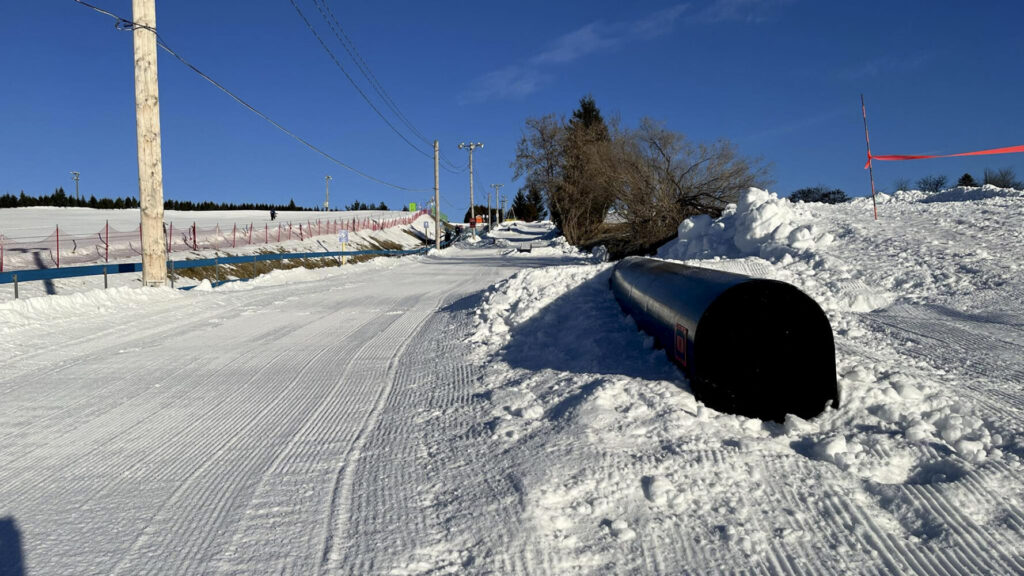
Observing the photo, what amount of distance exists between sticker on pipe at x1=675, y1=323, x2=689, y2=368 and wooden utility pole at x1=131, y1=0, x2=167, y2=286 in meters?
13.7

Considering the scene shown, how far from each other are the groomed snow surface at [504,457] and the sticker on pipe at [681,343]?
0.70 ft

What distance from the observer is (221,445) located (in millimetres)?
4289

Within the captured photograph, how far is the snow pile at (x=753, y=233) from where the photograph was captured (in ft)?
41.7

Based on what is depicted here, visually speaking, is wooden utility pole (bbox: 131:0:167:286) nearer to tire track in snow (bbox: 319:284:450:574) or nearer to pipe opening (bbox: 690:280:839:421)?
tire track in snow (bbox: 319:284:450:574)

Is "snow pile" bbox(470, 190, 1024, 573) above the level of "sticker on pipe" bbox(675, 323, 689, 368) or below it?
below

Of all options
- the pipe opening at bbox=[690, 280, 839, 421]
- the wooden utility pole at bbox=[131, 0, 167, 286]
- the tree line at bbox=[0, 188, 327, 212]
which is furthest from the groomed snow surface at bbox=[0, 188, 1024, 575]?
the tree line at bbox=[0, 188, 327, 212]

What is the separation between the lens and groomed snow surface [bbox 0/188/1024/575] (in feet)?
9.11

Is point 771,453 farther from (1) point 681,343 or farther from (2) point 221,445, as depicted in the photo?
(2) point 221,445

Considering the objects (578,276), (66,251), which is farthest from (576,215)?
(578,276)

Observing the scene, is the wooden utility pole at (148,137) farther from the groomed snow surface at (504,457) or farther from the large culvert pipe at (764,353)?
the large culvert pipe at (764,353)

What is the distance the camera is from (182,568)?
2691 mm

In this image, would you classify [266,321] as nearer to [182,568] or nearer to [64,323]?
[64,323]

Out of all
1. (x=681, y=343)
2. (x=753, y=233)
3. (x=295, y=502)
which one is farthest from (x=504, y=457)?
(x=753, y=233)

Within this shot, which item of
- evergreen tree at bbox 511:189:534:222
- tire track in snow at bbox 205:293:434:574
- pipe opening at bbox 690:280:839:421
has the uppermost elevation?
evergreen tree at bbox 511:189:534:222
